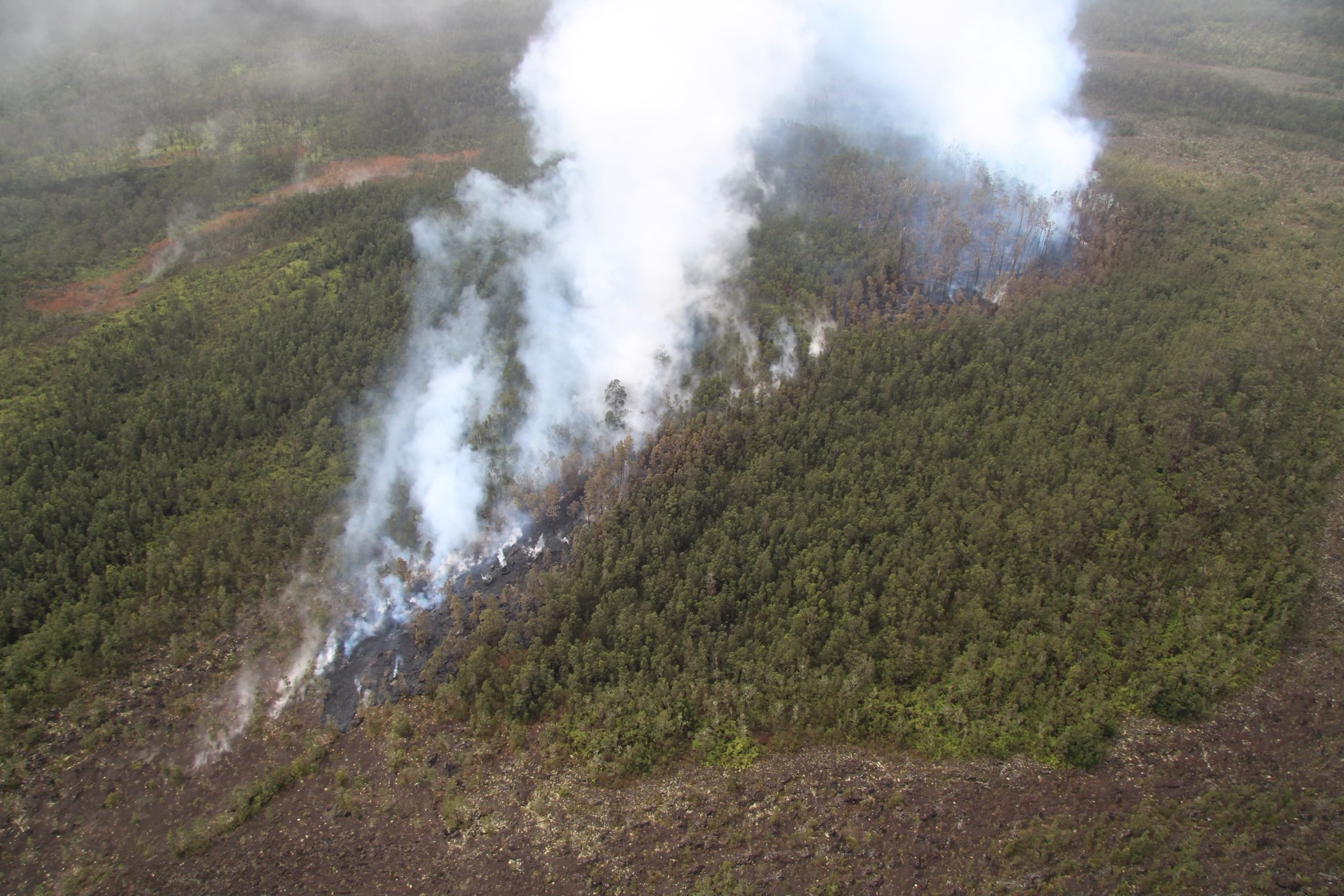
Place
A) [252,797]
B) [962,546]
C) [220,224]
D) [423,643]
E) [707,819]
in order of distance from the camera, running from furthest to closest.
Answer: [220,224] → [962,546] → [423,643] → [252,797] → [707,819]

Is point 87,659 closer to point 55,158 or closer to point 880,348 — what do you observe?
point 880,348

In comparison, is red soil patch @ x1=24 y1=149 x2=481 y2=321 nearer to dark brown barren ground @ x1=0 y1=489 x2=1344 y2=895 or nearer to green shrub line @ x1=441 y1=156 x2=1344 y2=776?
dark brown barren ground @ x1=0 y1=489 x2=1344 y2=895

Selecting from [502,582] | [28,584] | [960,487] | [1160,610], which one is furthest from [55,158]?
[1160,610]

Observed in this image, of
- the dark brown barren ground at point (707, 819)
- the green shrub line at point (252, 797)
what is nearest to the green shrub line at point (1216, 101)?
the dark brown barren ground at point (707, 819)

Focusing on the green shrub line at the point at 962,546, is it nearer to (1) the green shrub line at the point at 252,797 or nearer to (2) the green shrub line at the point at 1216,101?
(1) the green shrub line at the point at 252,797

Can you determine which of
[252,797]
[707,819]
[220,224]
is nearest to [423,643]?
[252,797]

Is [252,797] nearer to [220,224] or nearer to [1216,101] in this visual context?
[220,224]
